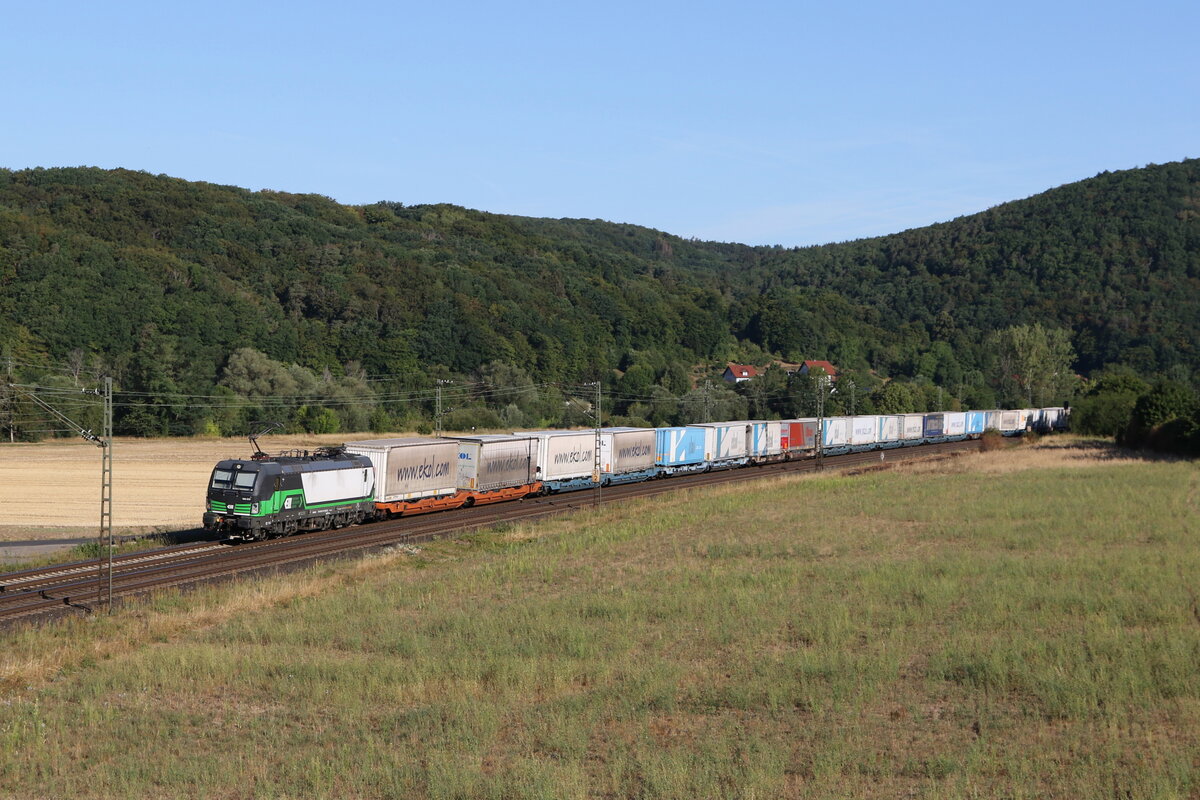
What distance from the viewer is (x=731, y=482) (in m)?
66.4

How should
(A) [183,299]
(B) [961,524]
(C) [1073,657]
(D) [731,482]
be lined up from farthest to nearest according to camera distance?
(A) [183,299] < (D) [731,482] < (B) [961,524] < (C) [1073,657]

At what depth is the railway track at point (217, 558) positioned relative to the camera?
30781mm

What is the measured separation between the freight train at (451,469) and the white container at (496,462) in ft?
0.20

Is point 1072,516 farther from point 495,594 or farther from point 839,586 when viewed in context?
point 495,594

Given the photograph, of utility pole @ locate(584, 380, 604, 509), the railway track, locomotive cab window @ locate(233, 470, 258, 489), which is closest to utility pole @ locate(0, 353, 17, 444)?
utility pole @ locate(584, 380, 604, 509)

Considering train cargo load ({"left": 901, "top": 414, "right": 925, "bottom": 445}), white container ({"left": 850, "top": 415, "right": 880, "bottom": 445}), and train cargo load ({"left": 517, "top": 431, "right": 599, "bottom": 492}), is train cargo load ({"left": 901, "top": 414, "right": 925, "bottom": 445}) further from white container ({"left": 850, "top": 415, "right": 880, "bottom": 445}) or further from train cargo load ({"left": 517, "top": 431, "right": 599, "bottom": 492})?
train cargo load ({"left": 517, "top": 431, "right": 599, "bottom": 492})

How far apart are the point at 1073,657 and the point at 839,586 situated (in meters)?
9.65

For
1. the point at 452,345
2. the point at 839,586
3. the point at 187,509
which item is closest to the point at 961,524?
the point at 839,586

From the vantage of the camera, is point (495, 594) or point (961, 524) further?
point (961, 524)

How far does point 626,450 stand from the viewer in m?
64.2

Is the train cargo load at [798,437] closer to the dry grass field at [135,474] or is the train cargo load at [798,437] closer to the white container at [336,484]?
the dry grass field at [135,474]

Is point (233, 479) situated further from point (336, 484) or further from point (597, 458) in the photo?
point (597, 458)

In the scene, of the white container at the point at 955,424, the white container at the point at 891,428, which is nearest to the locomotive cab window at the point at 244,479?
the white container at the point at 891,428

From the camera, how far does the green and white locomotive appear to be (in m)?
40.2
